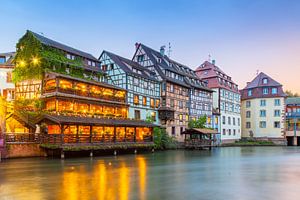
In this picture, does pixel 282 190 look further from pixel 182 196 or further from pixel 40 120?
pixel 40 120

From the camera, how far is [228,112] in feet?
223

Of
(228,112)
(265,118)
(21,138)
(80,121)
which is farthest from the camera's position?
(265,118)

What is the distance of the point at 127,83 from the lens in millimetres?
44688

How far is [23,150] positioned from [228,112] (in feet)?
160

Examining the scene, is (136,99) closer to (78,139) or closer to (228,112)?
(78,139)

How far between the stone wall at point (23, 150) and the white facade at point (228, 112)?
140ft

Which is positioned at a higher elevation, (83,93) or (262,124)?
(83,93)

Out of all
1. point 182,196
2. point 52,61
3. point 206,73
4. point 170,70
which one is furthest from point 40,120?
point 206,73

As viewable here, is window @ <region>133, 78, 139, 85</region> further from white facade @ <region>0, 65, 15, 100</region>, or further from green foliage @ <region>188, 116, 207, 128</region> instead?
white facade @ <region>0, 65, 15, 100</region>

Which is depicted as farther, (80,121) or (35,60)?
(35,60)

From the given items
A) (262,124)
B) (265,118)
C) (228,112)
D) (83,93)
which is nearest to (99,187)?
(83,93)

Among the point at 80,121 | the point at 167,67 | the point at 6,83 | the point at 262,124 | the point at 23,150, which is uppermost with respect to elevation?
the point at 167,67

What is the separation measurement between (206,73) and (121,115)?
31.5 m

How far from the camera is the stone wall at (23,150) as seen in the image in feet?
94.6
